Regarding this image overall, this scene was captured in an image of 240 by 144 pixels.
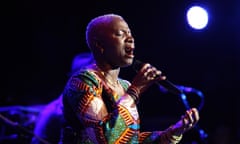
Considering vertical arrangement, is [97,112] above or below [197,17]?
above

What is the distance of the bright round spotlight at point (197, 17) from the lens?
245 inches

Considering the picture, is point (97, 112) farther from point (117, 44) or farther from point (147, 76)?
point (117, 44)

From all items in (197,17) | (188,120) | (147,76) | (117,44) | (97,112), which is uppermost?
(117,44)

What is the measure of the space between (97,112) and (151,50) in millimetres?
4941

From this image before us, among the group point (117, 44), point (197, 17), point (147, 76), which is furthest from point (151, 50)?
point (147, 76)

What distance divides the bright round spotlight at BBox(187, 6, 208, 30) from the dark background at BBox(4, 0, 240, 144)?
209 mm

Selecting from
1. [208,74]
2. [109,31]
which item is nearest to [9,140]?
[109,31]

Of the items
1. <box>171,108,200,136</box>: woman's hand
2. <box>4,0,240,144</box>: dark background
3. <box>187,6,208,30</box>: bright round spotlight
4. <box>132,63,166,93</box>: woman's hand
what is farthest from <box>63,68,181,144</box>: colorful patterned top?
<box>4,0,240,144</box>: dark background

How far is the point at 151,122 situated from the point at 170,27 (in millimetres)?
1493

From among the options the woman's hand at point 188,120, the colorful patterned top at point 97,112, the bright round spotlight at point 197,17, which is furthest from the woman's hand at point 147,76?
the bright round spotlight at point 197,17

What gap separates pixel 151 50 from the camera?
741 centimetres

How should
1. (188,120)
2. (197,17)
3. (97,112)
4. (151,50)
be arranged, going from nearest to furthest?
(97,112), (188,120), (197,17), (151,50)

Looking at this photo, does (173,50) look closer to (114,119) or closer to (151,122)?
(151,122)

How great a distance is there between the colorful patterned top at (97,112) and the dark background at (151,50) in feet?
13.0
